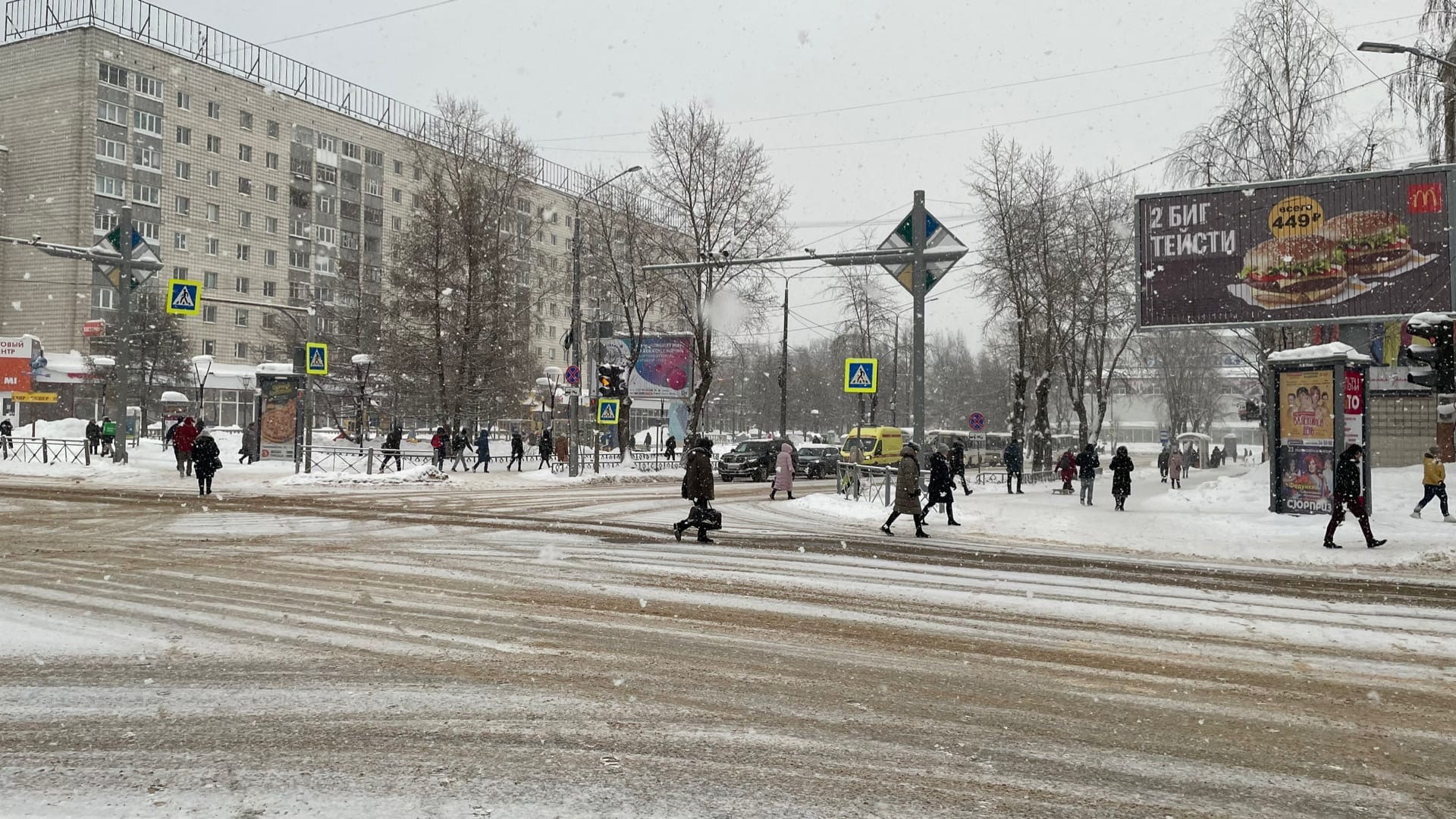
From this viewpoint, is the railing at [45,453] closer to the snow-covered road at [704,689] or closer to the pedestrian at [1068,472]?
the snow-covered road at [704,689]

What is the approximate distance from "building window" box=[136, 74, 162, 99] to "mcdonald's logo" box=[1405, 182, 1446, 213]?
63.9 meters

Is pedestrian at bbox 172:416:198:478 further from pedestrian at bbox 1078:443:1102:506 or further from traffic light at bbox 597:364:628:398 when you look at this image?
pedestrian at bbox 1078:443:1102:506

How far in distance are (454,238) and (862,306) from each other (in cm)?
2437

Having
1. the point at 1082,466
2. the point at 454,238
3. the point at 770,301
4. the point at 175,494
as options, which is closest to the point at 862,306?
the point at 770,301

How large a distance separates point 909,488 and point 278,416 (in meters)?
24.1

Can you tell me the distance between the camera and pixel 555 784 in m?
4.06

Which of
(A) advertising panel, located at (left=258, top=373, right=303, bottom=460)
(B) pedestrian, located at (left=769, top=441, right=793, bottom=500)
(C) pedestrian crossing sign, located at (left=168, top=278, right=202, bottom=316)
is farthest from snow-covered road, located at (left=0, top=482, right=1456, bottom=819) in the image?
(A) advertising panel, located at (left=258, top=373, right=303, bottom=460)

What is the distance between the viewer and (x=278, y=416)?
105ft

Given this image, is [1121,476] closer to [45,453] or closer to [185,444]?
[185,444]

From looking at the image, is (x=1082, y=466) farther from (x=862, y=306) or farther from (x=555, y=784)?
(x=862, y=306)

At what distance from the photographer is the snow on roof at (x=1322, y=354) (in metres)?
17.0

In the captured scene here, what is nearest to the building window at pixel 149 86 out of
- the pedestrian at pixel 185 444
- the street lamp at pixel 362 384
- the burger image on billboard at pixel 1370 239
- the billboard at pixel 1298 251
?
the street lamp at pixel 362 384

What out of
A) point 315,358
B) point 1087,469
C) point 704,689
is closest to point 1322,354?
point 1087,469

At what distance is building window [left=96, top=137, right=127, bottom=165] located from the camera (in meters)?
55.9
